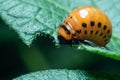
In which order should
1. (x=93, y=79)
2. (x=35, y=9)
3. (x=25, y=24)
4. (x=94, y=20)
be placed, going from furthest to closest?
(x=94, y=20)
(x=35, y=9)
(x=25, y=24)
(x=93, y=79)

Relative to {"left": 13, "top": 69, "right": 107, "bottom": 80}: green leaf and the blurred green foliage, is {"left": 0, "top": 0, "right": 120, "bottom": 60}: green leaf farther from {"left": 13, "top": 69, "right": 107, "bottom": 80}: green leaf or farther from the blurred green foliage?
the blurred green foliage

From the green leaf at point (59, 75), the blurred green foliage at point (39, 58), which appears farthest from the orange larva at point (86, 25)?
the blurred green foliage at point (39, 58)

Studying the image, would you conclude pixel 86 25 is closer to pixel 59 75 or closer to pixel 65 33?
pixel 65 33

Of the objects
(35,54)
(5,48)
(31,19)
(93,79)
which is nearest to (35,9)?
(31,19)

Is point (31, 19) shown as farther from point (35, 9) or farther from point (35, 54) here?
point (35, 54)

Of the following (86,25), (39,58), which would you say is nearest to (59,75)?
(86,25)
